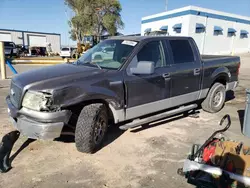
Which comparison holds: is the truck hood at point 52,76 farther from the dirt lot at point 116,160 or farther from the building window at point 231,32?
the building window at point 231,32

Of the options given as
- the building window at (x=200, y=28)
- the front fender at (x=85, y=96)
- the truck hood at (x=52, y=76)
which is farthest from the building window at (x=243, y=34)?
the truck hood at (x=52, y=76)

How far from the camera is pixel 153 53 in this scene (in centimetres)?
438

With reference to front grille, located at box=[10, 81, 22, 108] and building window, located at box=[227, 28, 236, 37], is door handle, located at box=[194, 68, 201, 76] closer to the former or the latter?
front grille, located at box=[10, 81, 22, 108]

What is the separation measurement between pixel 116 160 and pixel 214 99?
139 inches

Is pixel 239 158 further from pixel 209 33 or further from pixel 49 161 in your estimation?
pixel 209 33

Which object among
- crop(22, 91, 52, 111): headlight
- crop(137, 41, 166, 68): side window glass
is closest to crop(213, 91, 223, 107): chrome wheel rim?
crop(137, 41, 166, 68): side window glass

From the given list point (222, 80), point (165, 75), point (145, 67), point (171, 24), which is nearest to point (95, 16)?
point (171, 24)

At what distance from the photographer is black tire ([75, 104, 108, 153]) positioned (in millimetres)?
3361

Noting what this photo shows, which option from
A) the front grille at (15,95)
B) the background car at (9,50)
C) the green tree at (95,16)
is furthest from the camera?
the green tree at (95,16)

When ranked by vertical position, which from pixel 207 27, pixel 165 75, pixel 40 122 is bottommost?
pixel 40 122

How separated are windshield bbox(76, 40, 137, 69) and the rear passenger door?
1.00 metres

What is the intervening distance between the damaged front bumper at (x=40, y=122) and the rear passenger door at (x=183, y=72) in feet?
7.92

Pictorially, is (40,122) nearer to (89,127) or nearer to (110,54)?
(89,127)

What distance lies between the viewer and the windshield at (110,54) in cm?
402
